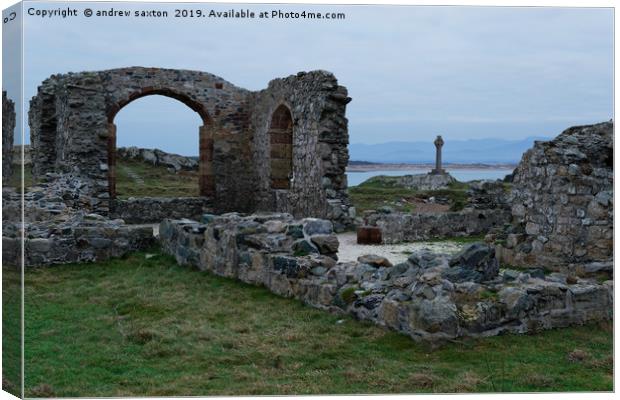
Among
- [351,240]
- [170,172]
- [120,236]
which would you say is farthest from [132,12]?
[170,172]

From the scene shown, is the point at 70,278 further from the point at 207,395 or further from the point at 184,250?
the point at 207,395

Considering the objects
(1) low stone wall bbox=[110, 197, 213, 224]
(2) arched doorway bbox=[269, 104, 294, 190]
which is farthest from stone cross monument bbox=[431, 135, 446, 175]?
(1) low stone wall bbox=[110, 197, 213, 224]

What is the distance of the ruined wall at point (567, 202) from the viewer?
372 inches

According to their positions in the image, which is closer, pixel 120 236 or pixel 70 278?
pixel 70 278

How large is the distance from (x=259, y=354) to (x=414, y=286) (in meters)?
1.55

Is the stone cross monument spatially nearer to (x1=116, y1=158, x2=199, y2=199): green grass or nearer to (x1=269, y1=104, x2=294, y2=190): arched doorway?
(x1=116, y1=158, x2=199, y2=199): green grass

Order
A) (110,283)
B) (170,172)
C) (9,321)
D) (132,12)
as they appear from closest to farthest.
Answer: (9,321) < (132,12) < (110,283) < (170,172)

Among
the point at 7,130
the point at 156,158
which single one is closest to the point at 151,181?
the point at 156,158

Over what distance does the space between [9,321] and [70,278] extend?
16.1ft

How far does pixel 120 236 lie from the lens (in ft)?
35.9

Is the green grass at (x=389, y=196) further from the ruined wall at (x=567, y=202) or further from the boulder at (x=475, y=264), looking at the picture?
the boulder at (x=475, y=264)

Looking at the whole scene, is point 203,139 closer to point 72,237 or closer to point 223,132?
point 223,132

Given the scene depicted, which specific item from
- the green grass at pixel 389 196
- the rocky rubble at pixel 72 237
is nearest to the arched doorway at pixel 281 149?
the green grass at pixel 389 196

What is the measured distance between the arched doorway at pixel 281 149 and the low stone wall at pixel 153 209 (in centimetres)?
215
